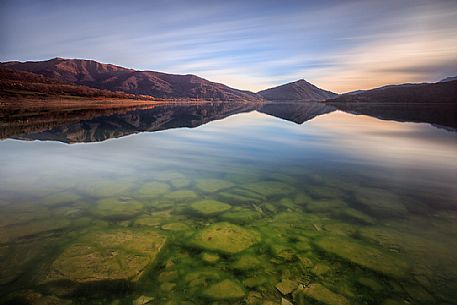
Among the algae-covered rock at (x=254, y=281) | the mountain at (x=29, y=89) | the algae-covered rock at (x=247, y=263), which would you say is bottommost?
the algae-covered rock at (x=247, y=263)

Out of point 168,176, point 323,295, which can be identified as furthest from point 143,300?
point 168,176

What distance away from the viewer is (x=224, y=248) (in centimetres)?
690

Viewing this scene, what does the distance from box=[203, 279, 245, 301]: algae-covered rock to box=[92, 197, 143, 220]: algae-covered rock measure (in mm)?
4611

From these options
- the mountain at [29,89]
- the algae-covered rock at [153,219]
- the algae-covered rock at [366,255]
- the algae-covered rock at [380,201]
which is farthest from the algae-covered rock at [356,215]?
the mountain at [29,89]

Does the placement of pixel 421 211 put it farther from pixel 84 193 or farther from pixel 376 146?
pixel 376 146

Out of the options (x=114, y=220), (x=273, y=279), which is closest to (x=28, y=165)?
(x=114, y=220)

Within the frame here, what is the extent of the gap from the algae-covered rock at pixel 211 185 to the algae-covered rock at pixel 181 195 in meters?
0.70

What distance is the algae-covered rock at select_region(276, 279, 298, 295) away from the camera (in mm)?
5281

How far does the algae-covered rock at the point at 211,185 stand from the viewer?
11.7 m

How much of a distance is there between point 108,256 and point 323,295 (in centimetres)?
497

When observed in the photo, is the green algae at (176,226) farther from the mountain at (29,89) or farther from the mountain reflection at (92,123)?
the mountain at (29,89)

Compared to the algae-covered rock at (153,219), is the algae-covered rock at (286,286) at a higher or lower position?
higher

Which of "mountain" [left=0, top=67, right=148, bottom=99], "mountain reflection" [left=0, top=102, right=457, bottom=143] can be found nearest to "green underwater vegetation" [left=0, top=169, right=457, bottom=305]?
"mountain reflection" [left=0, top=102, right=457, bottom=143]

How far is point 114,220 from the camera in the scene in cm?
848
